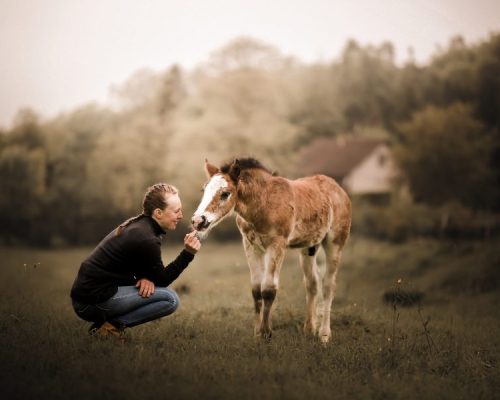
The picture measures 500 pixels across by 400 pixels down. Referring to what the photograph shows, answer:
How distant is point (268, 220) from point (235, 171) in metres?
0.84

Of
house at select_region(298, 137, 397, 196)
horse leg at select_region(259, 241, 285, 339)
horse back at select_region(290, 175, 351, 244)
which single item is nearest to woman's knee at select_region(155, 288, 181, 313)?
horse leg at select_region(259, 241, 285, 339)

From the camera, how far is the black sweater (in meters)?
5.05

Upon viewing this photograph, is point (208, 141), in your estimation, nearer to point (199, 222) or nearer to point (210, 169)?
point (210, 169)

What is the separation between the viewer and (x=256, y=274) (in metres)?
6.74

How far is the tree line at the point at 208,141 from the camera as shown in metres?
27.1

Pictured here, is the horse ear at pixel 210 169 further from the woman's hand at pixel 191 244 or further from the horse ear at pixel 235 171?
the woman's hand at pixel 191 244

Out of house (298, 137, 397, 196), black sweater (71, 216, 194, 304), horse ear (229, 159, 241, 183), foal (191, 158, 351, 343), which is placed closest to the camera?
black sweater (71, 216, 194, 304)

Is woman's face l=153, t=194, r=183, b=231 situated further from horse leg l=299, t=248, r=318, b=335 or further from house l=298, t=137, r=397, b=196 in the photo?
house l=298, t=137, r=397, b=196

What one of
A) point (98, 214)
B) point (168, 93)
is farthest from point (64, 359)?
point (168, 93)

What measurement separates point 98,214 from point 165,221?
30.8 metres

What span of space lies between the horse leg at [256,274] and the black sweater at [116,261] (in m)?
1.70

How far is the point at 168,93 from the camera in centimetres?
4122

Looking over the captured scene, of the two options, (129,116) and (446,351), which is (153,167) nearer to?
(129,116)

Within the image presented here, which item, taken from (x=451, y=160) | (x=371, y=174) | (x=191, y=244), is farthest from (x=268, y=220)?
(x=371, y=174)
